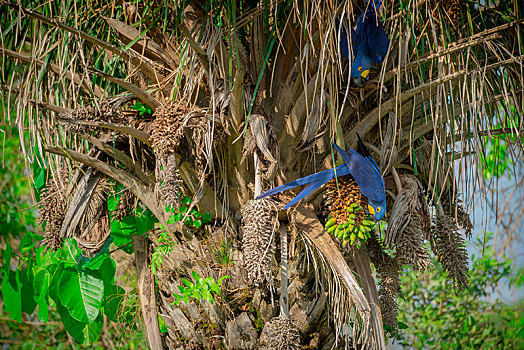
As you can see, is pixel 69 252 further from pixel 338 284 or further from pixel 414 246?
pixel 414 246

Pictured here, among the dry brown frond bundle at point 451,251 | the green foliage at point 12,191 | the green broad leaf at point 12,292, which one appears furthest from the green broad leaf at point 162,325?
the green foliage at point 12,191

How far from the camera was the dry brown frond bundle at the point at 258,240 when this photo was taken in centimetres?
138

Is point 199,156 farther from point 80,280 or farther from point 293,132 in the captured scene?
point 80,280

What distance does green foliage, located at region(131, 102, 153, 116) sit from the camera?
1787mm

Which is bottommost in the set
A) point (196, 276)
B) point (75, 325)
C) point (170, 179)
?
point (75, 325)

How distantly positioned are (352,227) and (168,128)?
619 millimetres

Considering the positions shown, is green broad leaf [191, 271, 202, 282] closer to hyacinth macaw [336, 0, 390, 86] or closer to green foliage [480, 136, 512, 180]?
hyacinth macaw [336, 0, 390, 86]

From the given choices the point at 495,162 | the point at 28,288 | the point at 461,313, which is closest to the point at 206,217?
the point at 28,288

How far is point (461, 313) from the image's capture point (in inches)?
161

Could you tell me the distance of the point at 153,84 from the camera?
5.90 ft

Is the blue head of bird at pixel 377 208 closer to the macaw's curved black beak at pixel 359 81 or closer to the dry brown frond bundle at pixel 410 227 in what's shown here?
the dry brown frond bundle at pixel 410 227

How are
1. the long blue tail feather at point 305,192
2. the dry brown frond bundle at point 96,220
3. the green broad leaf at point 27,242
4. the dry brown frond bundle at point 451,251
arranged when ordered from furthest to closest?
the green broad leaf at point 27,242 → the dry brown frond bundle at point 96,220 → the dry brown frond bundle at point 451,251 → the long blue tail feather at point 305,192

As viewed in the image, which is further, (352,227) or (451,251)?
(451,251)

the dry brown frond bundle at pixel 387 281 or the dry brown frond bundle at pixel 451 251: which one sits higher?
the dry brown frond bundle at pixel 451 251
